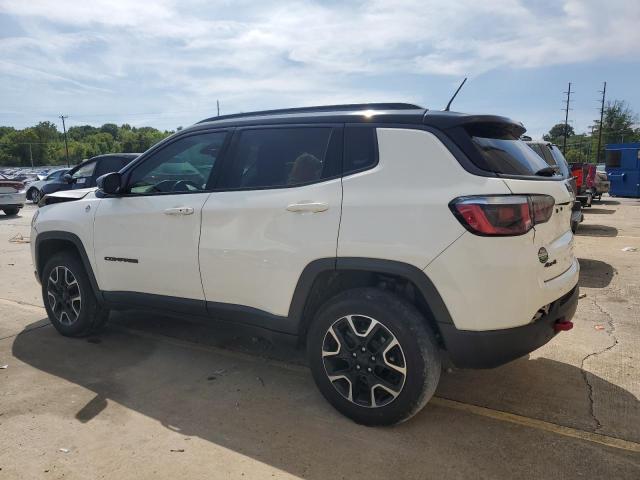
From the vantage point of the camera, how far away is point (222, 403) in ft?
11.3

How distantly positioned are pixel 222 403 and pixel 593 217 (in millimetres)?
14549

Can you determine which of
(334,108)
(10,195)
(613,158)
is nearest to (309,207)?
(334,108)

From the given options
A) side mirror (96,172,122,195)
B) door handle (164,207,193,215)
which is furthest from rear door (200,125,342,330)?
side mirror (96,172,122,195)

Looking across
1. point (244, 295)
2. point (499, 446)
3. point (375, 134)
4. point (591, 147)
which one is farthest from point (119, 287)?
point (591, 147)

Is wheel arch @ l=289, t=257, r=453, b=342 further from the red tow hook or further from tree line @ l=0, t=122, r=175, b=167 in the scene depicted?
tree line @ l=0, t=122, r=175, b=167

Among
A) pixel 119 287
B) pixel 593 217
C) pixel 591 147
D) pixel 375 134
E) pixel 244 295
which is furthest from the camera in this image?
pixel 591 147

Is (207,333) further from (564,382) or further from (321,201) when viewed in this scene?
(564,382)

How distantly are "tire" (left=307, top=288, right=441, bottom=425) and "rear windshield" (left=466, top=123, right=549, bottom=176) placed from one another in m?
0.95

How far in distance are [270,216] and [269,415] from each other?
1.28 meters

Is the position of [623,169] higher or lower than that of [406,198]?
lower

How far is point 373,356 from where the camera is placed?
3.02 metres

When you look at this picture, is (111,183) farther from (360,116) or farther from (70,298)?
(360,116)

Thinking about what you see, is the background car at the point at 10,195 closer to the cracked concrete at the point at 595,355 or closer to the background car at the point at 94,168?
the background car at the point at 94,168

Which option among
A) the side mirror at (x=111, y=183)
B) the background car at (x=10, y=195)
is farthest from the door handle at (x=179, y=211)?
the background car at (x=10, y=195)
